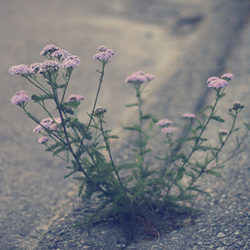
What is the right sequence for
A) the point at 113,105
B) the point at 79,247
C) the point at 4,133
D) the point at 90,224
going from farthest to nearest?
the point at 113,105 → the point at 4,133 → the point at 90,224 → the point at 79,247

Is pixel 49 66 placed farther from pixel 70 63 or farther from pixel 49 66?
pixel 70 63

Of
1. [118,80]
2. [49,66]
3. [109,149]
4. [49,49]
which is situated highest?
[118,80]

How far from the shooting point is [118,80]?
7.54 m

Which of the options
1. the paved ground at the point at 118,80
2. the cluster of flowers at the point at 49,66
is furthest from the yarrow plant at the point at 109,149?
the paved ground at the point at 118,80

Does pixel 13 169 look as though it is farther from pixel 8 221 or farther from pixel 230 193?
pixel 230 193

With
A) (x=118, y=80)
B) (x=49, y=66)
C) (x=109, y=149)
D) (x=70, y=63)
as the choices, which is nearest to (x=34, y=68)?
(x=49, y=66)

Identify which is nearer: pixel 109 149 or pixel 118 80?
pixel 109 149

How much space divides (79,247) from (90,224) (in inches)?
12.8

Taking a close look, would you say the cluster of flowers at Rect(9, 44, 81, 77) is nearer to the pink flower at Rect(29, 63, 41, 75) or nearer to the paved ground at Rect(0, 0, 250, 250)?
the pink flower at Rect(29, 63, 41, 75)

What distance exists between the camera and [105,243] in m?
3.38

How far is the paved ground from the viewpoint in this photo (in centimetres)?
359

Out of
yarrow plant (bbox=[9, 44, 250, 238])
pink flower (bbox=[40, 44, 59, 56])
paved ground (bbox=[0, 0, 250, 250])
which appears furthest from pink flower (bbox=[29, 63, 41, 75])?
paved ground (bbox=[0, 0, 250, 250])

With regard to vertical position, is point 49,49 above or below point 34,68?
above

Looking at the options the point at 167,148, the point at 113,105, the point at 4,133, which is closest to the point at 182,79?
the point at 113,105
